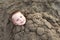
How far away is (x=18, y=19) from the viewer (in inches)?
45.9

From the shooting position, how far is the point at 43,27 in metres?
1.19

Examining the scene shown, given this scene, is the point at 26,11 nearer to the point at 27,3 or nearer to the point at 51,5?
the point at 27,3

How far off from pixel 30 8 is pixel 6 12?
163 millimetres

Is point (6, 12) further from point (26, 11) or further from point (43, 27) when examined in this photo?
point (43, 27)

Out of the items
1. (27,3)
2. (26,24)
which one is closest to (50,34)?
(26,24)

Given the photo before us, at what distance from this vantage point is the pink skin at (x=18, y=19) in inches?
46.1

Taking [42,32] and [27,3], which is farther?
[27,3]

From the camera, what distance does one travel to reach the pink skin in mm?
1171

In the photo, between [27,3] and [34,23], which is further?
[27,3]

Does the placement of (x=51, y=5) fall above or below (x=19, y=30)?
above

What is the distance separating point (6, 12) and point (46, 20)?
270 mm

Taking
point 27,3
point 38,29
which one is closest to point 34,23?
point 38,29

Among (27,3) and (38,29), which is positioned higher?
(27,3)

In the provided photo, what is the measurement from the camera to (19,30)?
1.19 meters
